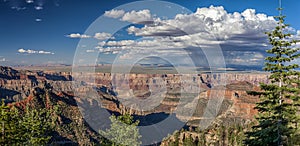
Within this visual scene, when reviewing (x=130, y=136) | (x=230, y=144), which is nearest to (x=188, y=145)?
(x=230, y=144)

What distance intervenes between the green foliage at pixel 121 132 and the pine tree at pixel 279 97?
9056 mm

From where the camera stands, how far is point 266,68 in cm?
2198

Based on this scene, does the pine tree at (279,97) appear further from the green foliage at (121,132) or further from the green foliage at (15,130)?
the green foliage at (15,130)

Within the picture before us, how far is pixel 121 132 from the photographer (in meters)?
24.0

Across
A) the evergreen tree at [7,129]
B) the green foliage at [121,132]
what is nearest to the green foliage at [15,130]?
the evergreen tree at [7,129]

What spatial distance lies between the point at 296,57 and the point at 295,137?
5748 mm

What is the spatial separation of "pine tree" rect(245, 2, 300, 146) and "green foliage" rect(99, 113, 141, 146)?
906 centimetres

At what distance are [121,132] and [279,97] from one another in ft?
40.3

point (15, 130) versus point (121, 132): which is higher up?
point (15, 130)

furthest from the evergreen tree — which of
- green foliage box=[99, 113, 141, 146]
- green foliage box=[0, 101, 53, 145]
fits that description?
green foliage box=[99, 113, 141, 146]

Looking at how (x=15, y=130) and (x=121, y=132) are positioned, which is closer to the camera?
(x=15, y=130)

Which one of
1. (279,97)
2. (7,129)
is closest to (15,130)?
(7,129)

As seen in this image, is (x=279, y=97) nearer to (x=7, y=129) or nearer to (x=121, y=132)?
(x=121, y=132)

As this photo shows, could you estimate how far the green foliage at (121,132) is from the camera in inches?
942
